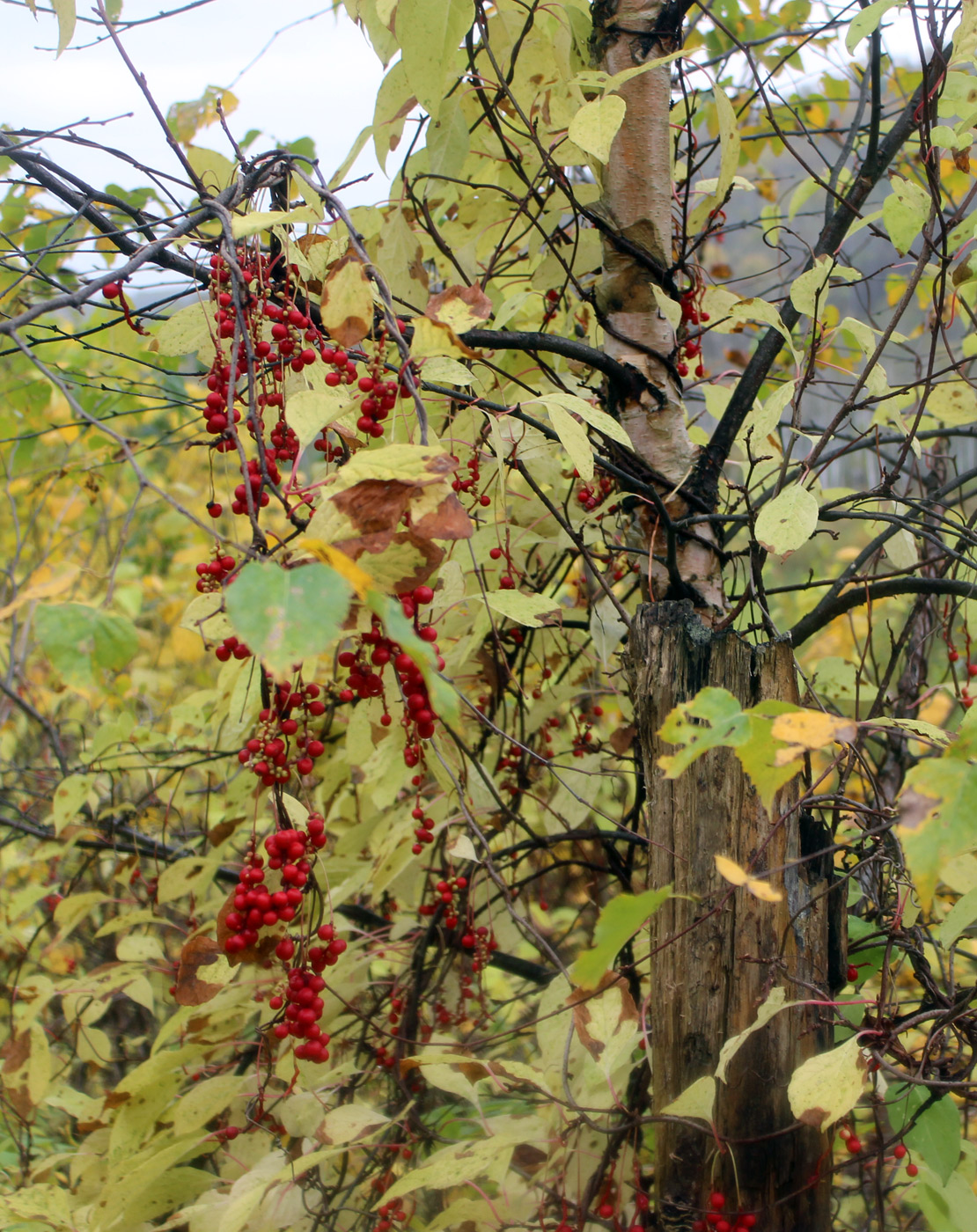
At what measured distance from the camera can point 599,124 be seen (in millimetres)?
884

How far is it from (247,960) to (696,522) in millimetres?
707

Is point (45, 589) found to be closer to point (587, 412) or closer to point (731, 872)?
point (587, 412)

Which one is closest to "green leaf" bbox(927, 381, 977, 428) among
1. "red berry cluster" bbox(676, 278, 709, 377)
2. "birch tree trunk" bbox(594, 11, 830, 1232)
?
"red berry cluster" bbox(676, 278, 709, 377)

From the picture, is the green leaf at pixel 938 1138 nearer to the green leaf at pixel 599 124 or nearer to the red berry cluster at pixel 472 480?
the red berry cluster at pixel 472 480

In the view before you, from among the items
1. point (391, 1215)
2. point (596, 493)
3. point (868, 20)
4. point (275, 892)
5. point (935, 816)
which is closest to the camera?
point (935, 816)

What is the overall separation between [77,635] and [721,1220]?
2.69 feet

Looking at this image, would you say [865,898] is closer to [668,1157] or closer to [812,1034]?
[812,1034]

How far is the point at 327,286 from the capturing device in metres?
0.71

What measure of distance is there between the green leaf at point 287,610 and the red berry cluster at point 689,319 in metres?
0.86

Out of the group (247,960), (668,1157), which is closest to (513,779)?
(668,1157)

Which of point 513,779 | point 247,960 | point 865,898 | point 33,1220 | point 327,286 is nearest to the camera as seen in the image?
point 327,286

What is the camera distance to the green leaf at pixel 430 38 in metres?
0.81

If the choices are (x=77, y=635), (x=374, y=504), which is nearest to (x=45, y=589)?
(x=77, y=635)

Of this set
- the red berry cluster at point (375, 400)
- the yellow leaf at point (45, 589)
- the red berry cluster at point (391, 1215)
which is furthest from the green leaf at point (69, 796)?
the red berry cluster at point (375, 400)
